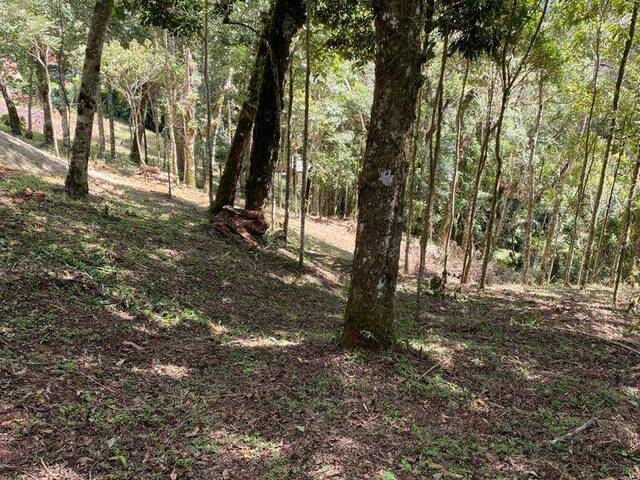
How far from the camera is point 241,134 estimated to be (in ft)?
36.7

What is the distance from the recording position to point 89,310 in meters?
5.30

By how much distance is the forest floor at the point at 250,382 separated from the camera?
10.7 feet

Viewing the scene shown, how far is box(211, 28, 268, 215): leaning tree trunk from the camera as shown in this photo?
10836mm

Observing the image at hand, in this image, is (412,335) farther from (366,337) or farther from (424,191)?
(424,191)

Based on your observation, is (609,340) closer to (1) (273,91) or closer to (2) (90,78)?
(1) (273,91)

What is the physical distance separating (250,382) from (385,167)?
2628mm

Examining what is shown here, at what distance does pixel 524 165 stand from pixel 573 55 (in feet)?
30.5

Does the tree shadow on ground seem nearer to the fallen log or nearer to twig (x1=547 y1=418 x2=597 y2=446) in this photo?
twig (x1=547 y1=418 x2=597 y2=446)

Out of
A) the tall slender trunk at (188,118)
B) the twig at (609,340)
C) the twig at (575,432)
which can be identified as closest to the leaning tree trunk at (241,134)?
the twig at (609,340)

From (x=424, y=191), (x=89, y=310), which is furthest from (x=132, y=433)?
(x=424, y=191)

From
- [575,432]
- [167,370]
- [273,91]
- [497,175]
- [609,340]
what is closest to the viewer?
[575,432]

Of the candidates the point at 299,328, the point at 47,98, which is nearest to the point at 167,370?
the point at 299,328

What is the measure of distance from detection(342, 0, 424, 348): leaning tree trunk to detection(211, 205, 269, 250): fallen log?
20.0 ft

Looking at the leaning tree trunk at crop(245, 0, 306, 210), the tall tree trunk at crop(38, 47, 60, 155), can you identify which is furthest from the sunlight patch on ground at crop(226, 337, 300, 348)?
the tall tree trunk at crop(38, 47, 60, 155)
